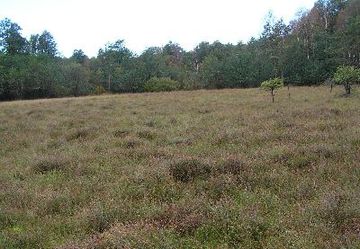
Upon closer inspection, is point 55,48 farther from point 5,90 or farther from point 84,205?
point 84,205

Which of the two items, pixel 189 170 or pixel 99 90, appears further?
pixel 99 90

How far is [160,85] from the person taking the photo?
6481 cm

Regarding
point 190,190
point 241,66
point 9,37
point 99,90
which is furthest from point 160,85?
point 190,190

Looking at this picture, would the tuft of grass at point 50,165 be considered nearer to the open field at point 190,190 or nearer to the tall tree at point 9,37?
the open field at point 190,190

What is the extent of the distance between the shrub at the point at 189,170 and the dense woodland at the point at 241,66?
48.1 m

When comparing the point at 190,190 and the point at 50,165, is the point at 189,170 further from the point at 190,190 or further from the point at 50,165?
the point at 50,165

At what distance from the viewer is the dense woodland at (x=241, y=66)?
57469mm

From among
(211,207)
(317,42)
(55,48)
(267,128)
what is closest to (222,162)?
(211,207)

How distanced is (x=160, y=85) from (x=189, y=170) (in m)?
56.0

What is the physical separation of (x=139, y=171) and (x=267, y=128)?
23.1 ft

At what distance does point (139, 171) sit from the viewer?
31.6ft

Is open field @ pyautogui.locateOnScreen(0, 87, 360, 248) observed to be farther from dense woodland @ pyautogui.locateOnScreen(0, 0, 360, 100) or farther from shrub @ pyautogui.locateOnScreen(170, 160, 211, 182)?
dense woodland @ pyautogui.locateOnScreen(0, 0, 360, 100)

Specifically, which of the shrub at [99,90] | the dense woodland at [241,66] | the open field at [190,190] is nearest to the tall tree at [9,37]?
the dense woodland at [241,66]

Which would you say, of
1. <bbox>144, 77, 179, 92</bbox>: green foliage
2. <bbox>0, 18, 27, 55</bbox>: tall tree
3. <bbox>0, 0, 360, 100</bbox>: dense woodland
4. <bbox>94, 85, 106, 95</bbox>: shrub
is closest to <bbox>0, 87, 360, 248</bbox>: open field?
<bbox>0, 0, 360, 100</bbox>: dense woodland
